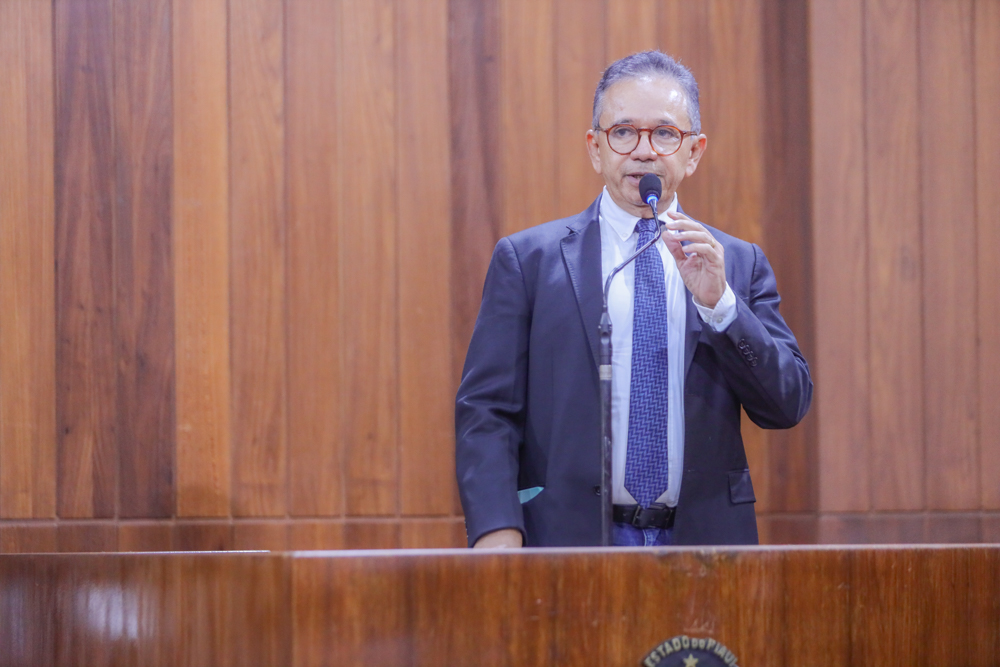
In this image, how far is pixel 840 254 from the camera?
8.46ft

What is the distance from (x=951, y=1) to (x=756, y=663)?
7.51ft

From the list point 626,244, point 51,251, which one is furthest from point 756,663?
point 51,251

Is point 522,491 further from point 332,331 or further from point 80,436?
point 80,436

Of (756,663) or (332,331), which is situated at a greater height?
(332,331)

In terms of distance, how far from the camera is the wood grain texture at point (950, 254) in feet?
8.50

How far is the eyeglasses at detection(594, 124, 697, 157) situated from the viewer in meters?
1.71

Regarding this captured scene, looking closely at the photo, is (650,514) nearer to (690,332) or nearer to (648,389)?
(648,389)

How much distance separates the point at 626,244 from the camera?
5.73 ft

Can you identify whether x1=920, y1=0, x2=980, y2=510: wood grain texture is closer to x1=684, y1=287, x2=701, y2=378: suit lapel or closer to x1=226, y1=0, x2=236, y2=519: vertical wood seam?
x1=684, y1=287, x2=701, y2=378: suit lapel

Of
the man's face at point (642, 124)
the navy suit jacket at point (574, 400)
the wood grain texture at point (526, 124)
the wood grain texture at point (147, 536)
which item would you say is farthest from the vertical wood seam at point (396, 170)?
the man's face at point (642, 124)

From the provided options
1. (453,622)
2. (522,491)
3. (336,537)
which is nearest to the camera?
(453,622)

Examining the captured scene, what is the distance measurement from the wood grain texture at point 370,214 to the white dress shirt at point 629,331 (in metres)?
0.94

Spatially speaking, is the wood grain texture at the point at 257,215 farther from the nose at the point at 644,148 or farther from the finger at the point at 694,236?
the finger at the point at 694,236

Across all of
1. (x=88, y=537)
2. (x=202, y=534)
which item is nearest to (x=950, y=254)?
(x=202, y=534)
